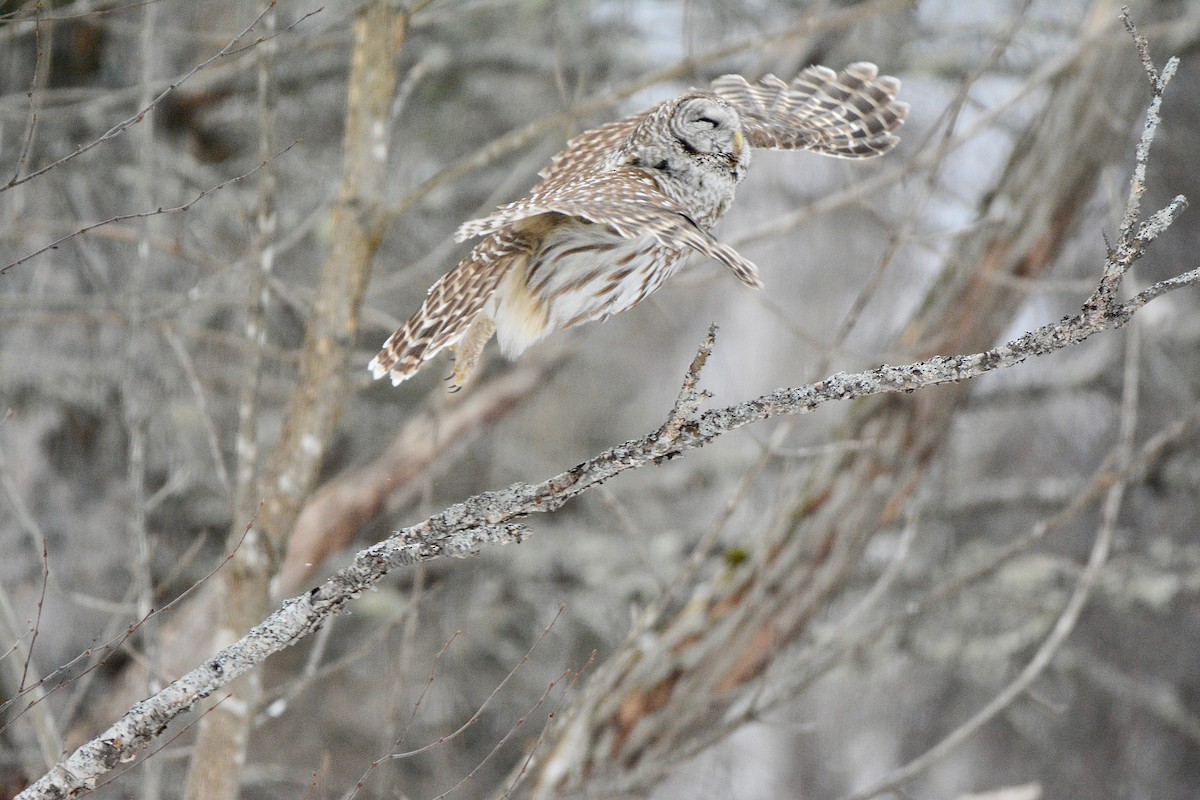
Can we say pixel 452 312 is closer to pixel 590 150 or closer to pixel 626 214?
pixel 626 214

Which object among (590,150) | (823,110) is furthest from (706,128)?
(823,110)

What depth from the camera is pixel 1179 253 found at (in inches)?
295

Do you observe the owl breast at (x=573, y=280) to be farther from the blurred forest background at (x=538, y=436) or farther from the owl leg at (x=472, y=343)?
the blurred forest background at (x=538, y=436)

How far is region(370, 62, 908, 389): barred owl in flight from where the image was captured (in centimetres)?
272

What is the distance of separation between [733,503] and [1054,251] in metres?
2.38

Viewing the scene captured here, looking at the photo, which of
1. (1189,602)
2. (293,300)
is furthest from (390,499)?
(1189,602)

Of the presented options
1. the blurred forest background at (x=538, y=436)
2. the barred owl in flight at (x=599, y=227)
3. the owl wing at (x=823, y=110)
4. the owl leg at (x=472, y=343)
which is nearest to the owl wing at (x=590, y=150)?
the barred owl in flight at (x=599, y=227)

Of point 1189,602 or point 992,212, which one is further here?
point 1189,602

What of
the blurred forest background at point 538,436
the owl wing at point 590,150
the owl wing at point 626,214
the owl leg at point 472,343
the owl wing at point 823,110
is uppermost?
the owl wing at point 626,214

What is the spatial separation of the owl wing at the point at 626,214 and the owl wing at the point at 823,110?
A: 0.78 meters

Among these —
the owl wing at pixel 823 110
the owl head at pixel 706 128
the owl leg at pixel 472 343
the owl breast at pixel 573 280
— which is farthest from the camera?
the owl wing at pixel 823 110

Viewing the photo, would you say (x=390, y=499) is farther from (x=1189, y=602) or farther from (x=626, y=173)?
(x=1189, y=602)

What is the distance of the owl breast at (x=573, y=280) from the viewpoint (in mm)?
3020

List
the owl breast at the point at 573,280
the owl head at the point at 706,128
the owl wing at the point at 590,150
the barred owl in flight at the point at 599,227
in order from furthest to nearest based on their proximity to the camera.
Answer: the owl wing at the point at 590,150, the owl head at the point at 706,128, the owl breast at the point at 573,280, the barred owl in flight at the point at 599,227
